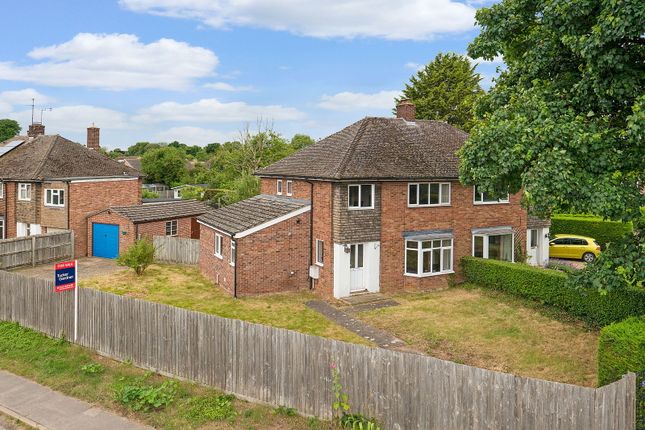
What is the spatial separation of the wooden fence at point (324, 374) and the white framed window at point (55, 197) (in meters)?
18.4

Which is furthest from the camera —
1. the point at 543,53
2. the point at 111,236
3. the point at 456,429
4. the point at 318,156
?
the point at 111,236

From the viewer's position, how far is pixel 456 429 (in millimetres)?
8922

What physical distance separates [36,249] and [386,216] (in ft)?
65.2

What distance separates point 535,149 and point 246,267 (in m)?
13.2

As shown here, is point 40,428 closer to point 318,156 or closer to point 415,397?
point 415,397

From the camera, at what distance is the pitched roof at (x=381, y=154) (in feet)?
73.2

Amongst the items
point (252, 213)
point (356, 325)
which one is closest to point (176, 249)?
point (252, 213)

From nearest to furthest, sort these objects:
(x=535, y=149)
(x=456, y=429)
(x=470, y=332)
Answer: (x=456, y=429) → (x=535, y=149) → (x=470, y=332)

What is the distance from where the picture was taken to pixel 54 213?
31859 millimetres

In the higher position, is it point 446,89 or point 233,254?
point 446,89

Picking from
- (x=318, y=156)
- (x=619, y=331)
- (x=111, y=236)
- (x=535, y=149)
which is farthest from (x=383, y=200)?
(x=111, y=236)

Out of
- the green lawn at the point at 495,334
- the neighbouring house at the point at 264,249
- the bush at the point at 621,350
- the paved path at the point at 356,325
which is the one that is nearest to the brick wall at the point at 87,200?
the neighbouring house at the point at 264,249

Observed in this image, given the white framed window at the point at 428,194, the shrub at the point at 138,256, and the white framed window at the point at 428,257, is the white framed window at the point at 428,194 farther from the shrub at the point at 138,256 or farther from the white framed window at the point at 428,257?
the shrub at the point at 138,256

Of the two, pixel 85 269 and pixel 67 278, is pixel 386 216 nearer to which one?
pixel 67 278
